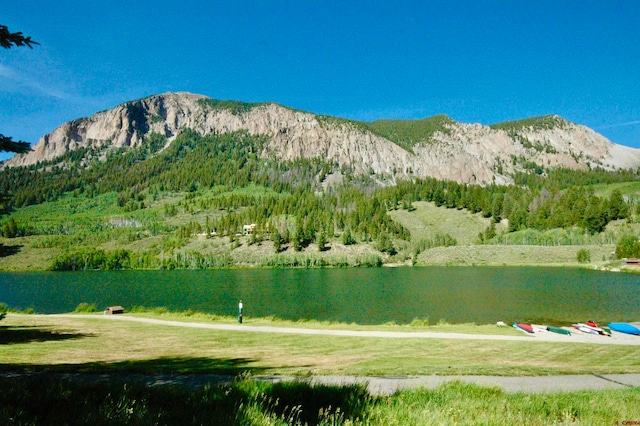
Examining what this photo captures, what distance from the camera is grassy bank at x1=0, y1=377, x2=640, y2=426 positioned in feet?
15.2

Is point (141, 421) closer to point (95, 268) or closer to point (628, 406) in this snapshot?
point (628, 406)

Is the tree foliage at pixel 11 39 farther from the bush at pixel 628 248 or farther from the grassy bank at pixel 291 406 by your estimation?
the bush at pixel 628 248

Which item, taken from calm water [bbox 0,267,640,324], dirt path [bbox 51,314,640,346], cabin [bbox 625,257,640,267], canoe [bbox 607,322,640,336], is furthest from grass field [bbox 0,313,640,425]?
cabin [bbox 625,257,640,267]

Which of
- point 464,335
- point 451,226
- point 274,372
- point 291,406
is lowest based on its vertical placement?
point 464,335

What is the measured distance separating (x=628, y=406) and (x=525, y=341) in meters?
16.3

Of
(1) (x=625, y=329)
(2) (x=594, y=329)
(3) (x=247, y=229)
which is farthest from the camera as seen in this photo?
(3) (x=247, y=229)

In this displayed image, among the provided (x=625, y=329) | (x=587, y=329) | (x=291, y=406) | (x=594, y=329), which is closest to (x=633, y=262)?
(x=625, y=329)

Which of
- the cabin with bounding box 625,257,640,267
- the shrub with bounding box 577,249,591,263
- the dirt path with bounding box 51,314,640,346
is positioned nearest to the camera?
the dirt path with bounding box 51,314,640,346

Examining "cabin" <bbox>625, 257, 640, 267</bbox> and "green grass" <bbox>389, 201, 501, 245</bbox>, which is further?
"green grass" <bbox>389, 201, 501, 245</bbox>

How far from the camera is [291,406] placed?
6.00 meters

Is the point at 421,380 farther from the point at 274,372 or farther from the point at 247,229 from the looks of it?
the point at 247,229

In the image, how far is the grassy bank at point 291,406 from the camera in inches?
182

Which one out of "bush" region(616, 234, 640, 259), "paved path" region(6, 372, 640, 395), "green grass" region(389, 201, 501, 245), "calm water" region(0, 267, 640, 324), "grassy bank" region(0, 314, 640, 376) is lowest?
"calm water" region(0, 267, 640, 324)

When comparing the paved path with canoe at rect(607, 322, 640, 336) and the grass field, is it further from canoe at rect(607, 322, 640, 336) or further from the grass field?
canoe at rect(607, 322, 640, 336)
